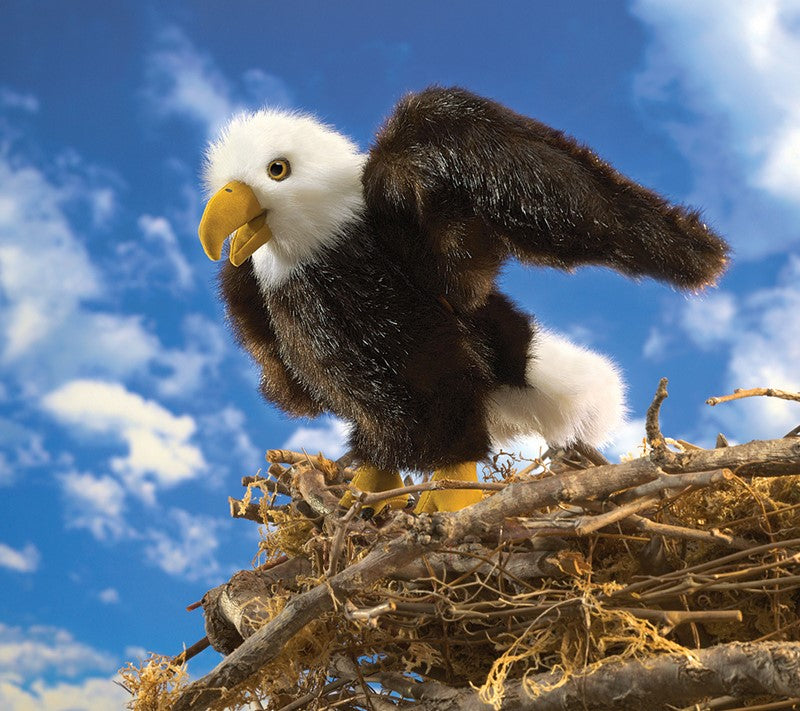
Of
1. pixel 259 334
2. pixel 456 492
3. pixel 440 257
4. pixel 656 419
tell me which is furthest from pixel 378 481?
pixel 656 419

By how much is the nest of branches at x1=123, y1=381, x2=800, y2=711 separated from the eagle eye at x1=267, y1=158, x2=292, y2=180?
18.6 inches

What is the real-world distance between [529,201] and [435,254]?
148mm

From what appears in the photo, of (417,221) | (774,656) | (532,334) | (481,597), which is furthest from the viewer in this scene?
(532,334)

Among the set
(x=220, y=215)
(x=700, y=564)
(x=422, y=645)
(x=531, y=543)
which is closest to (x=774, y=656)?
(x=700, y=564)

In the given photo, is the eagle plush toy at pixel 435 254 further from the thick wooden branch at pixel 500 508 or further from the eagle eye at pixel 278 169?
the thick wooden branch at pixel 500 508

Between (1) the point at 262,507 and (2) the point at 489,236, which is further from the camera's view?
(1) the point at 262,507

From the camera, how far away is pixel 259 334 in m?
1.48

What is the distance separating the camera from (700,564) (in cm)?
98

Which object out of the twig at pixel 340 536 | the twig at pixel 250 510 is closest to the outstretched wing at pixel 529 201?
the twig at pixel 340 536

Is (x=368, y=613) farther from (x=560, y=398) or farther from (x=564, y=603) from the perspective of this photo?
(x=560, y=398)

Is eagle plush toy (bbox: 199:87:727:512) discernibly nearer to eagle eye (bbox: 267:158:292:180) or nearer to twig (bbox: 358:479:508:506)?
eagle eye (bbox: 267:158:292:180)

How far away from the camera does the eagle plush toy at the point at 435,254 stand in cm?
114

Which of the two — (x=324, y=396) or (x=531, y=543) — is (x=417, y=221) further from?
(x=531, y=543)

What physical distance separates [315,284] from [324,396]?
208mm
